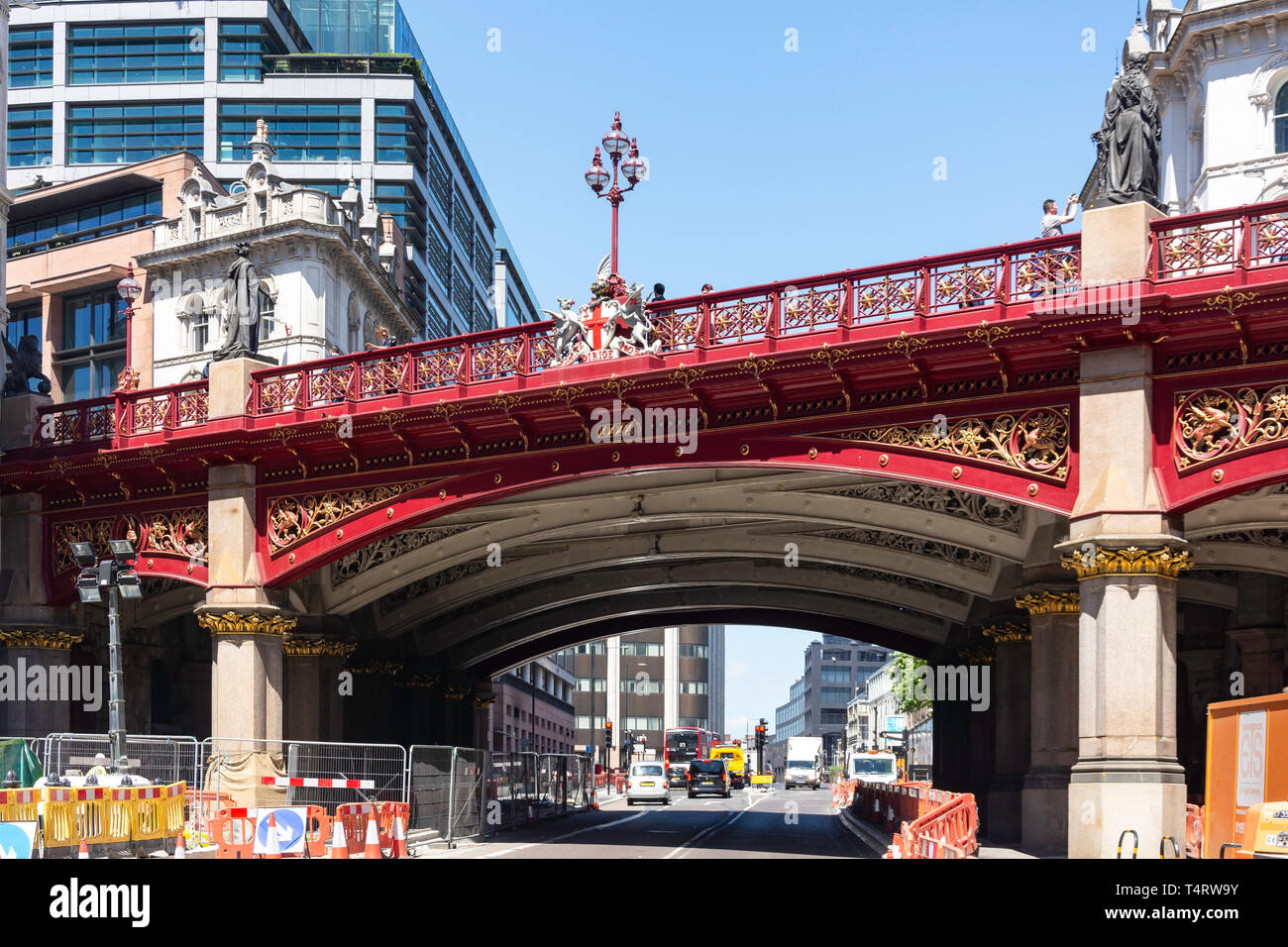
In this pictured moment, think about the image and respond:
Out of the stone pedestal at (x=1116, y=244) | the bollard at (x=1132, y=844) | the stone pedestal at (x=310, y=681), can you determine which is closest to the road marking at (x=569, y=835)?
the stone pedestal at (x=310, y=681)

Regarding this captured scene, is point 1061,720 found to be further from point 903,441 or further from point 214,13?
point 214,13

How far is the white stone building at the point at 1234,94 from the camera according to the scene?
4525 cm

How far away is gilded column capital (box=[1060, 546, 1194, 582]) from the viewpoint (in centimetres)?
2017

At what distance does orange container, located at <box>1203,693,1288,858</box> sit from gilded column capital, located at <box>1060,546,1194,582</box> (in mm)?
3860

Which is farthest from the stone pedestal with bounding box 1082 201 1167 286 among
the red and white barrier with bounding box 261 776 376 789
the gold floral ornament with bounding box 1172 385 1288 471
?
the red and white barrier with bounding box 261 776 376 789

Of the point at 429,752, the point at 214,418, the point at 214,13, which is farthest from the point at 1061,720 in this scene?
the point at 214,13

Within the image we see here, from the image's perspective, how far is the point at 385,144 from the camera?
260 ft

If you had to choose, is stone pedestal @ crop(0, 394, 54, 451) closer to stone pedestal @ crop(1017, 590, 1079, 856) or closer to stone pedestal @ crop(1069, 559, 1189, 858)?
stone pedestal @ crop(1017, 590, 1079, 856)

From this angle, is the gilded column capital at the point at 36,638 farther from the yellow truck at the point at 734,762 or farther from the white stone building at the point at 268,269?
the yellow truck at the point at 734,762

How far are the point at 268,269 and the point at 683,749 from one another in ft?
158

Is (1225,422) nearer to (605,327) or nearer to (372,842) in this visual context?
(605,327)

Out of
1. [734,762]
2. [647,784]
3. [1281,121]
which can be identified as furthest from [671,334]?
[734,762]

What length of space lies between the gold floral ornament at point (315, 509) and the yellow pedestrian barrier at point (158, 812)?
6.23m

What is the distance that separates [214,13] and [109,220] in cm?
2221
